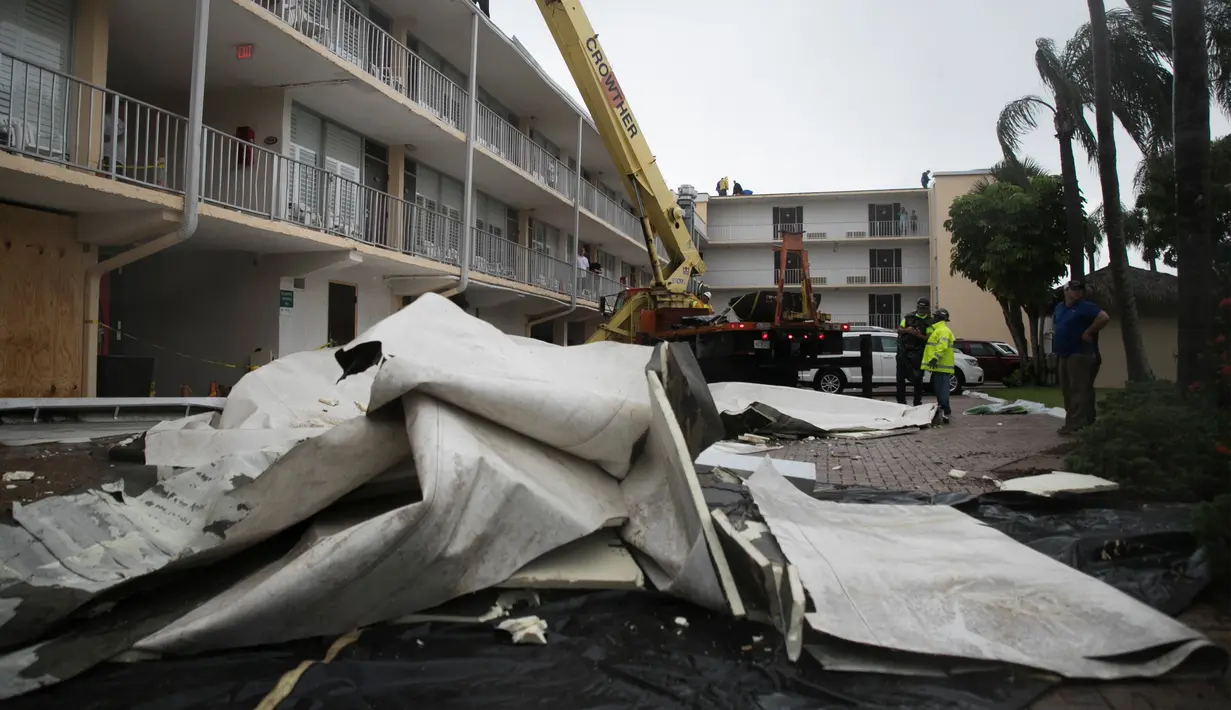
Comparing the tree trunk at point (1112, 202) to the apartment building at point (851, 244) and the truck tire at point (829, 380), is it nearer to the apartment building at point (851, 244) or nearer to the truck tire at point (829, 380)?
the truck tire at point (829, 380)

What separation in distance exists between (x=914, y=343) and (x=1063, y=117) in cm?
660

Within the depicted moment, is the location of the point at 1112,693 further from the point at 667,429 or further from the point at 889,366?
the point at 889,366

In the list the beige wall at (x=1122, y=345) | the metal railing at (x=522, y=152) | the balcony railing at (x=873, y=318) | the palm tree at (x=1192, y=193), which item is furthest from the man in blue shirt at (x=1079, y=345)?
the balcony railing at (x=873, y=318)

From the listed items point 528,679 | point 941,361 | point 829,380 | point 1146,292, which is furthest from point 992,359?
point 528,679

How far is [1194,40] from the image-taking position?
18.6 feet

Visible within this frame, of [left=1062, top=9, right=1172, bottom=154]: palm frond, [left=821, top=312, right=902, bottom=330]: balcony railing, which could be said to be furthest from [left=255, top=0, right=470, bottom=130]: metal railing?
[left=821, top=312, right=902, bottom=330]: balcony railing

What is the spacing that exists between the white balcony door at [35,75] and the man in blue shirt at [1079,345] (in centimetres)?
1072

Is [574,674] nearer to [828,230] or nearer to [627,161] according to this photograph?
[627,161]

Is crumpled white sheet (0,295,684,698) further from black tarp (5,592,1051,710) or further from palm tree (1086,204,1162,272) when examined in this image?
palm tree (1086,204,1162,272)

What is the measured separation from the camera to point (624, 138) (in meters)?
14.7

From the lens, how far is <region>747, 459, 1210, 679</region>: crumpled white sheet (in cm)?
226

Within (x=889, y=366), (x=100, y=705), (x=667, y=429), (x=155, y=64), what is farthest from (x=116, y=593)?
(x=889, y=366)

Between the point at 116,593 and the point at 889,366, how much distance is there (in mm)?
17431

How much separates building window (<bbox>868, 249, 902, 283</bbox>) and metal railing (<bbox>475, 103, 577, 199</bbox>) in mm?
25950
